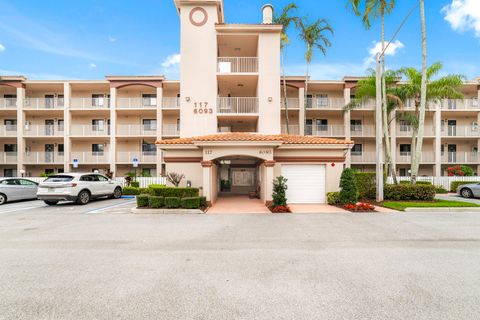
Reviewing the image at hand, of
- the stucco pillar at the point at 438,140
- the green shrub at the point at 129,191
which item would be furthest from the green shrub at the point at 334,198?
the stucco pillar at the point at 438,140

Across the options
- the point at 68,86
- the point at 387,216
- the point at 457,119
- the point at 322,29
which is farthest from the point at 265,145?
the point at 457,119

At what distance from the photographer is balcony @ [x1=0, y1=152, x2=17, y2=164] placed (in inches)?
941

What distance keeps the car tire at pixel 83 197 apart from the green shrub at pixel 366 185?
15.6 metres

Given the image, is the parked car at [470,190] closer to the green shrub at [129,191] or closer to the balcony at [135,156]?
the green shrub at [129,191]

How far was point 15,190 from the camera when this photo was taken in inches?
555

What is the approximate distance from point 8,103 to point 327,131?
109 feet

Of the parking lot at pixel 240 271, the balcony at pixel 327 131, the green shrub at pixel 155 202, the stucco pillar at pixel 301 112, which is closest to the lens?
the parking lot at pixel 240 271

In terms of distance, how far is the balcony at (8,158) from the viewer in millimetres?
23891

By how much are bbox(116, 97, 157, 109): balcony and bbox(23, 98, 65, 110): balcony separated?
614 cm

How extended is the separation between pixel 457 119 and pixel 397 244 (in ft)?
93.8

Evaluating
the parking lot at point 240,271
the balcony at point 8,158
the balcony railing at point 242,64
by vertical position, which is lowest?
the parking lot at point 240,271

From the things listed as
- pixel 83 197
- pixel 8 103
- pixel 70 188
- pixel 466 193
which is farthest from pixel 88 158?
pixel 466 193

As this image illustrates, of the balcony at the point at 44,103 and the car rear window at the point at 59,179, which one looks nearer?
the car rear window at the point at 59,179

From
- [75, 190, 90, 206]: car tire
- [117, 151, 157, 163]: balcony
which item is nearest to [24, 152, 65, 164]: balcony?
[117, 151, 157, 163]: balcony
